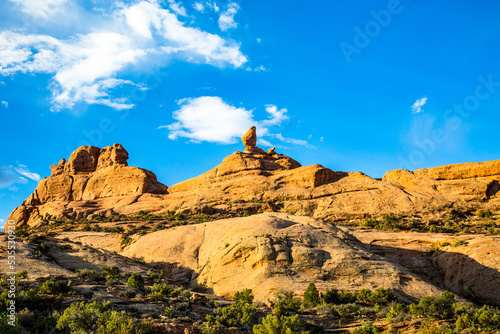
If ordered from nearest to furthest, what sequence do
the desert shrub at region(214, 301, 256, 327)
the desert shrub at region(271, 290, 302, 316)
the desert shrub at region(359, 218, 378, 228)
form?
the desert shrub at region(214, 301, 256, 327) < the desert shrub at region(271, 290, 302, 316) < the desert shrub at region(359, 218, 378, 228)

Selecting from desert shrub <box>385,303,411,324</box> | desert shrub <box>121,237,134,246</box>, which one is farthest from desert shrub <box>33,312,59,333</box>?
desert shrub <box>121,237,134,246</box>

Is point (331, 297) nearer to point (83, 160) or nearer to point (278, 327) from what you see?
point (278, 327)

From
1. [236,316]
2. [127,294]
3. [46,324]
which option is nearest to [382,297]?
[236,316]

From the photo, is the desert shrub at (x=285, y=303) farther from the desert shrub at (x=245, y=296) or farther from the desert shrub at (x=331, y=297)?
the desert shrub at (x=331, y=297)

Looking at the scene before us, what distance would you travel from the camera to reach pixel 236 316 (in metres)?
17.1

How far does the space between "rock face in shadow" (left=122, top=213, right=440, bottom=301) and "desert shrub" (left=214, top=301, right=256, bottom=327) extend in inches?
183

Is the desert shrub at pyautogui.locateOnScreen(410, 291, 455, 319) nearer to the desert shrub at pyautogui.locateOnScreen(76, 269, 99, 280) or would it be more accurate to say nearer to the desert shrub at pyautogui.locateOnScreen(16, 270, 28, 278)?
the desert shrub at pyautogui.locateOnScreen(76, 269, 99, 280)

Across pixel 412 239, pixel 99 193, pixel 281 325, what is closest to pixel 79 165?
pixel 99 193

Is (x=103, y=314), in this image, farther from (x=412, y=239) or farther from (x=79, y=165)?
(x=79, y=165)

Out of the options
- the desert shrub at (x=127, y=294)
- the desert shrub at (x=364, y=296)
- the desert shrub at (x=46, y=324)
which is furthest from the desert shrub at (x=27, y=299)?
the desert shrub at (x=364, y=296)

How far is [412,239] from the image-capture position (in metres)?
36.7

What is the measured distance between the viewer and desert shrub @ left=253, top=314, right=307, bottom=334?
15.4m

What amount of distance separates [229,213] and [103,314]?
43.6 meters

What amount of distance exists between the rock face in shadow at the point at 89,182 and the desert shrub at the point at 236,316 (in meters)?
59.6
